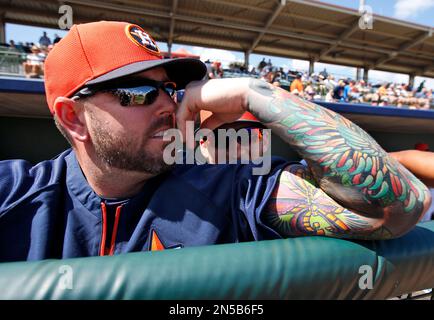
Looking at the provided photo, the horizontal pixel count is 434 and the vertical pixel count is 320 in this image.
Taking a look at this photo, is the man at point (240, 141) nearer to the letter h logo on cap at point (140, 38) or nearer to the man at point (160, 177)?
the man at point (160, 177)

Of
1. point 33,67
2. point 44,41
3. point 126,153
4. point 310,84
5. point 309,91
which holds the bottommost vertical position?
point 126,153

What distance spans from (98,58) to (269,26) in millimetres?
14854

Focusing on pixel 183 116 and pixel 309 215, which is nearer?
pixel 309 215

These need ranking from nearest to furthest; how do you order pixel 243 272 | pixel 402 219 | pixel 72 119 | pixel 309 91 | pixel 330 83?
pixel 243 272 → pixel 402 219 → pixel 72 119 → pixel 309 91 → pixel 330 83

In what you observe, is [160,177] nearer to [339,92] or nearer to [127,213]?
[127,213]

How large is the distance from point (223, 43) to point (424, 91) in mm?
9518

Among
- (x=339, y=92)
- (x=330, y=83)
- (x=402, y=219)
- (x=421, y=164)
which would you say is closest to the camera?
(x=402, y=219)

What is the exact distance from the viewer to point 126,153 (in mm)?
1160

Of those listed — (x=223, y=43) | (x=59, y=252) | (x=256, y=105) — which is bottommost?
(x=59, y=252)

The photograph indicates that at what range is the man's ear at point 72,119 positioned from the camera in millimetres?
1214

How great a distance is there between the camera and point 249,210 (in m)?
1.13

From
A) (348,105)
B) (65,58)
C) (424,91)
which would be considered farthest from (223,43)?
(65,58)

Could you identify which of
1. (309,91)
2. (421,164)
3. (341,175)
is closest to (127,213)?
(341,175)

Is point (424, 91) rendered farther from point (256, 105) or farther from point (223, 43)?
point (256, 105)
